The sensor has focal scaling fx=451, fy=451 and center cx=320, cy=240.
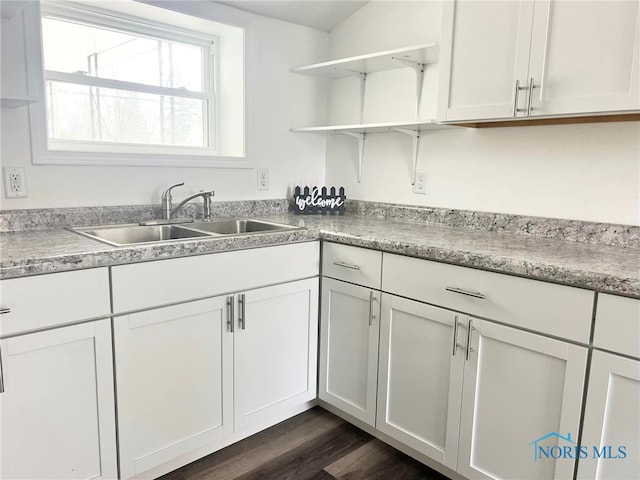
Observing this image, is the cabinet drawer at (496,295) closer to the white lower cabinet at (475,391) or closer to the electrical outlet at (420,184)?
the white lower cabinet at (475,391)

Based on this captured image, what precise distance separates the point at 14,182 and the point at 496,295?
1.83 meters

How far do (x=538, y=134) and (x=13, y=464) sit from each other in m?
2.21

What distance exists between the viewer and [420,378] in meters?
1.74

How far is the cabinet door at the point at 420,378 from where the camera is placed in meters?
1.64

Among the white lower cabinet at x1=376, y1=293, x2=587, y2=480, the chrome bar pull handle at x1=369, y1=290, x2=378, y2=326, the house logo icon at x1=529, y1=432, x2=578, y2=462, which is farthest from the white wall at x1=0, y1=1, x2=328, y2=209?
the house logo icon at x1=529, y1=432, x2=578, y2=462

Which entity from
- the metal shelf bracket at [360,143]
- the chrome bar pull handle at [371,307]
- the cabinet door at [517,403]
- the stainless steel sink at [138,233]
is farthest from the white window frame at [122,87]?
the cabinet door at [517,403]

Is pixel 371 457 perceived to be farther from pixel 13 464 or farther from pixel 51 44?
pixel 51 44

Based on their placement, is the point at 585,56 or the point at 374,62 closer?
the point at 585,56

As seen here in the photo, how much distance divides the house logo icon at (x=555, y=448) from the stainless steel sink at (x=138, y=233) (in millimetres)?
1422

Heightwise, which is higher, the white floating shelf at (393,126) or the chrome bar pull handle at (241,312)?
the white floating shelf at (393,126)

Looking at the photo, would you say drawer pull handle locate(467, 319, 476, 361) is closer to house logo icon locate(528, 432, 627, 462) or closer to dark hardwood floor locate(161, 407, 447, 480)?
house logo icon locate(528, 432, 627, 462)

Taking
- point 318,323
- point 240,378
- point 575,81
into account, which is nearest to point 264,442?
point 240,378

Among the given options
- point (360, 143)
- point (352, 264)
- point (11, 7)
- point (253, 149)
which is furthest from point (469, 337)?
point (11, 7)

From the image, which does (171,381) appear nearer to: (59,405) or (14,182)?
(59,405)
